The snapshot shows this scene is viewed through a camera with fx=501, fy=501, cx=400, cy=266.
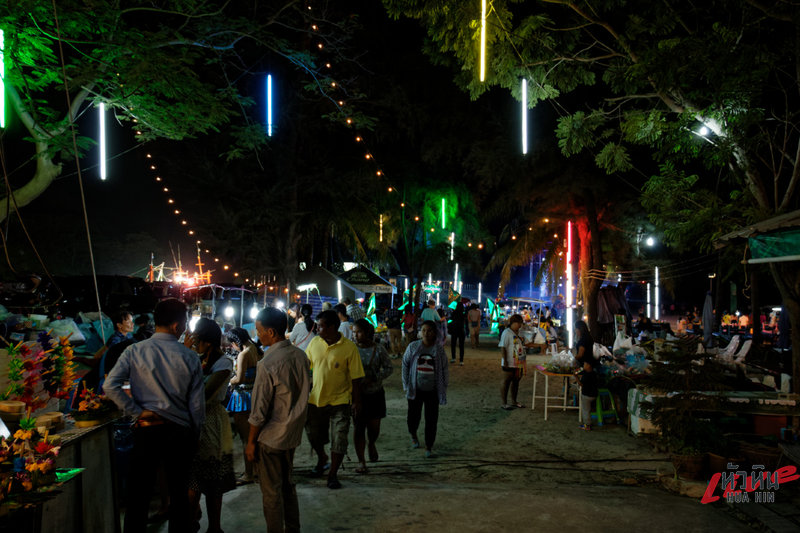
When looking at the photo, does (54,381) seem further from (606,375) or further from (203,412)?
(606,375)

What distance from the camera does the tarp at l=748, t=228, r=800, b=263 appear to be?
604 centimetres

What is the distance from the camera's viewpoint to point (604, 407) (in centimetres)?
941

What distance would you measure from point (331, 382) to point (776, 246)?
5.75 metres

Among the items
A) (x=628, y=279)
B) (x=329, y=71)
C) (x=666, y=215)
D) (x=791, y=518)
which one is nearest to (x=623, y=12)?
A: (x=666, y=215)

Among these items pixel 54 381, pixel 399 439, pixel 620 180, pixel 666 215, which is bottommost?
pixel 399 439

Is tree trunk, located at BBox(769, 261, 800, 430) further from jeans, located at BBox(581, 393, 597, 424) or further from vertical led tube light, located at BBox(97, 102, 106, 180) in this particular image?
vertical led tube light, located at BBox(97, 102, 106, 180)

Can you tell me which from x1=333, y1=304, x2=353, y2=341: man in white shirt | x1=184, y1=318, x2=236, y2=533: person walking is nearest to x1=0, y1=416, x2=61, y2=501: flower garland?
x1=184, y1=318, x2=236, y2=533: person walking

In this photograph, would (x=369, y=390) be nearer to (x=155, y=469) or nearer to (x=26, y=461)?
(x=155, y=469)

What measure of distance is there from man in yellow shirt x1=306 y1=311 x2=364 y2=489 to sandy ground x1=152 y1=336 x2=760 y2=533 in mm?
590

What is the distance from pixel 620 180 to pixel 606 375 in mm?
14113

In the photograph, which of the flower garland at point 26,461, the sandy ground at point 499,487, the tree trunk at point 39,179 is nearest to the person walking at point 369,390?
the sandy ground at point 499,487

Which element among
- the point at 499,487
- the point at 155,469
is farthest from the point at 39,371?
the point at 499,487

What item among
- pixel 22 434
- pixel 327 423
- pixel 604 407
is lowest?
pixel 604 407

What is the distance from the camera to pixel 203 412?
389 centimetres
